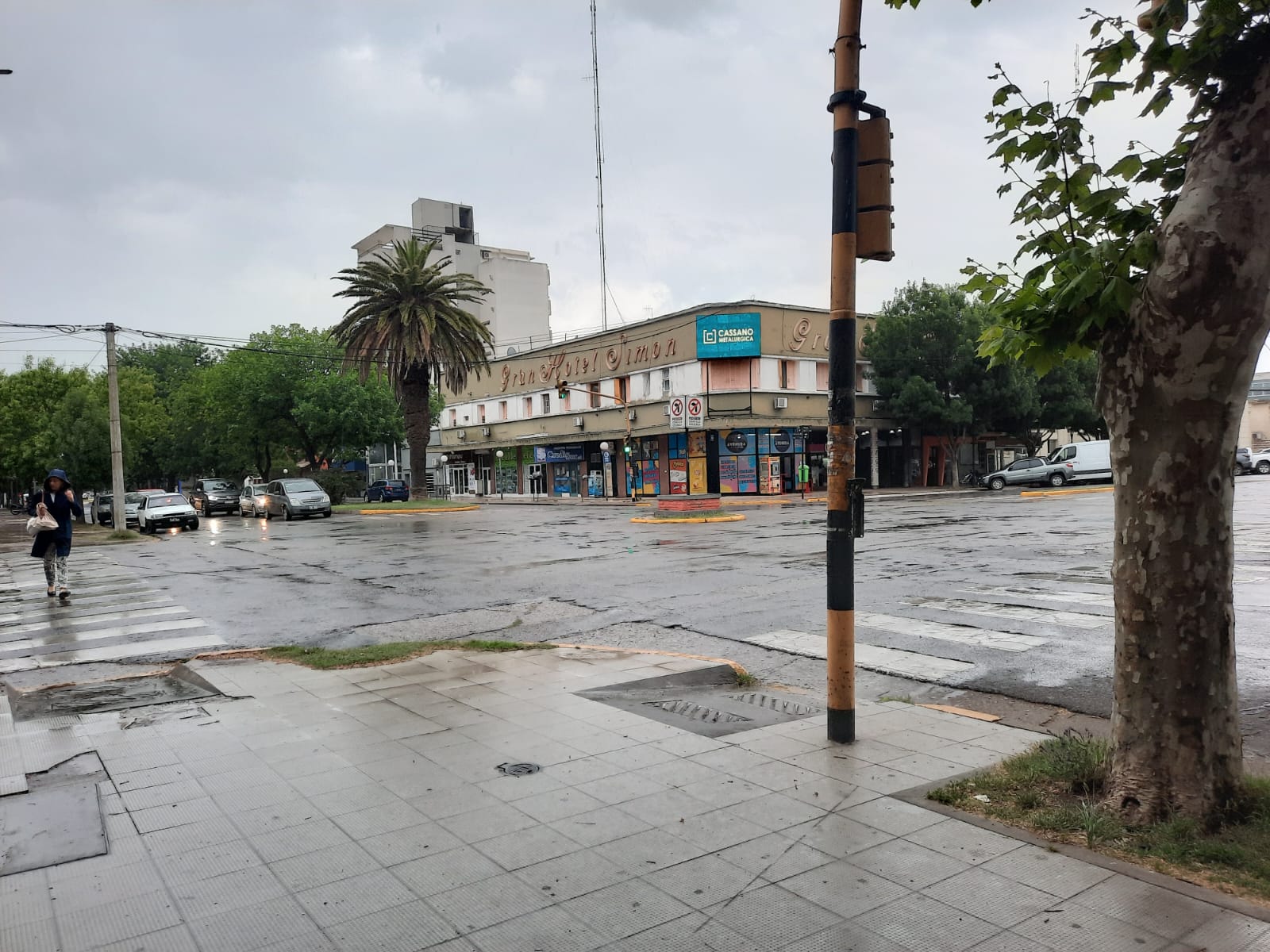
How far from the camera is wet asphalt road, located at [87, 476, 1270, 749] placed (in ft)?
27.4

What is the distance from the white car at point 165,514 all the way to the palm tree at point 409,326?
10275 millimetres

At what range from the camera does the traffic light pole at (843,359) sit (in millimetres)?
5203

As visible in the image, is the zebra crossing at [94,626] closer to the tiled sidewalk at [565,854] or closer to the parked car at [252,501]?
the tiled sidewalk at [565,854]

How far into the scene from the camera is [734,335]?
43094mm

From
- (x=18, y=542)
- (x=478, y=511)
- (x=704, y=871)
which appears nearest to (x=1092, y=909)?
(x=704, y=871)

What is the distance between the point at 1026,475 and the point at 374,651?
135 ft

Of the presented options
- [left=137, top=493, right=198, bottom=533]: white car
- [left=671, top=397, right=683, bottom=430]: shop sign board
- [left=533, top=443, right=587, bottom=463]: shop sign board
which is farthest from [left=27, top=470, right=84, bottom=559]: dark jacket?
[left=533, top=443, right=587, bottom=463]: shop sign board

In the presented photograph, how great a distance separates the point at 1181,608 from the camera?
3836 mm

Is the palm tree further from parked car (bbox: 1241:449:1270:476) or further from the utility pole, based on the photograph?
parked car (bbox: 1241:449:1270:476)

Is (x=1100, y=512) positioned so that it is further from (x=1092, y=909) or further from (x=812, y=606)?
(x=1092, y=909)

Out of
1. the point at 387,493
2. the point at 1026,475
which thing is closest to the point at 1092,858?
the point at 1026,475

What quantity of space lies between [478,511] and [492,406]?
22.0 metres

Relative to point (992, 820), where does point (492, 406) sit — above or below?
above

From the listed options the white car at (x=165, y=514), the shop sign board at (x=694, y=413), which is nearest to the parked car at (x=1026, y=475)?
the shop sign board at (x=694, y=413)
